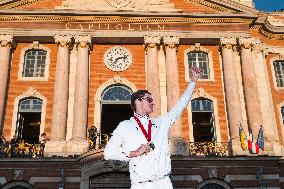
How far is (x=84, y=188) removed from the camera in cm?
1855

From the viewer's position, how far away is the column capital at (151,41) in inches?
894

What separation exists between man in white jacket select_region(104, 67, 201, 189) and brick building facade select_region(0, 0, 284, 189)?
15.5m

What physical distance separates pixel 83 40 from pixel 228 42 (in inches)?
322

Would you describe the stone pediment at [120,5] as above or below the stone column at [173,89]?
above

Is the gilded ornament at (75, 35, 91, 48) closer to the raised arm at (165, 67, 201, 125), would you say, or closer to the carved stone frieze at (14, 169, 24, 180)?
the carved stone frieze at (14, 169, 24, 180)

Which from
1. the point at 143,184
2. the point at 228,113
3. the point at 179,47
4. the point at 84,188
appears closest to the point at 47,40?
the point at 179,47

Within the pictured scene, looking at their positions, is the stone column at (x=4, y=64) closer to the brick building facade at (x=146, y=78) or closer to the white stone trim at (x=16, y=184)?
the brick building facade at (x=146, y=78)

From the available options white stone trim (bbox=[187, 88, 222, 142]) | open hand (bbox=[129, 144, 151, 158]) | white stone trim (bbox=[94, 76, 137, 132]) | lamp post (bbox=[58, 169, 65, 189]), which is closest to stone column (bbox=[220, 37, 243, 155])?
white stone trim (bbox=[187, 88, 222, 142])

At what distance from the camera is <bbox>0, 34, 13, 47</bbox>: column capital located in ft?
73.3

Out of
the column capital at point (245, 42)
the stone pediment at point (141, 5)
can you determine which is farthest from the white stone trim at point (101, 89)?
the column capital at point (245, 42)

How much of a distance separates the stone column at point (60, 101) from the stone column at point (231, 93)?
8498 mm

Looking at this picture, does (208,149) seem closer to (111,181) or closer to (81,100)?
(111,181)

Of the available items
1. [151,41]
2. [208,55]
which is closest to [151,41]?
[151,41]

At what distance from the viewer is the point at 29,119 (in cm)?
2206
